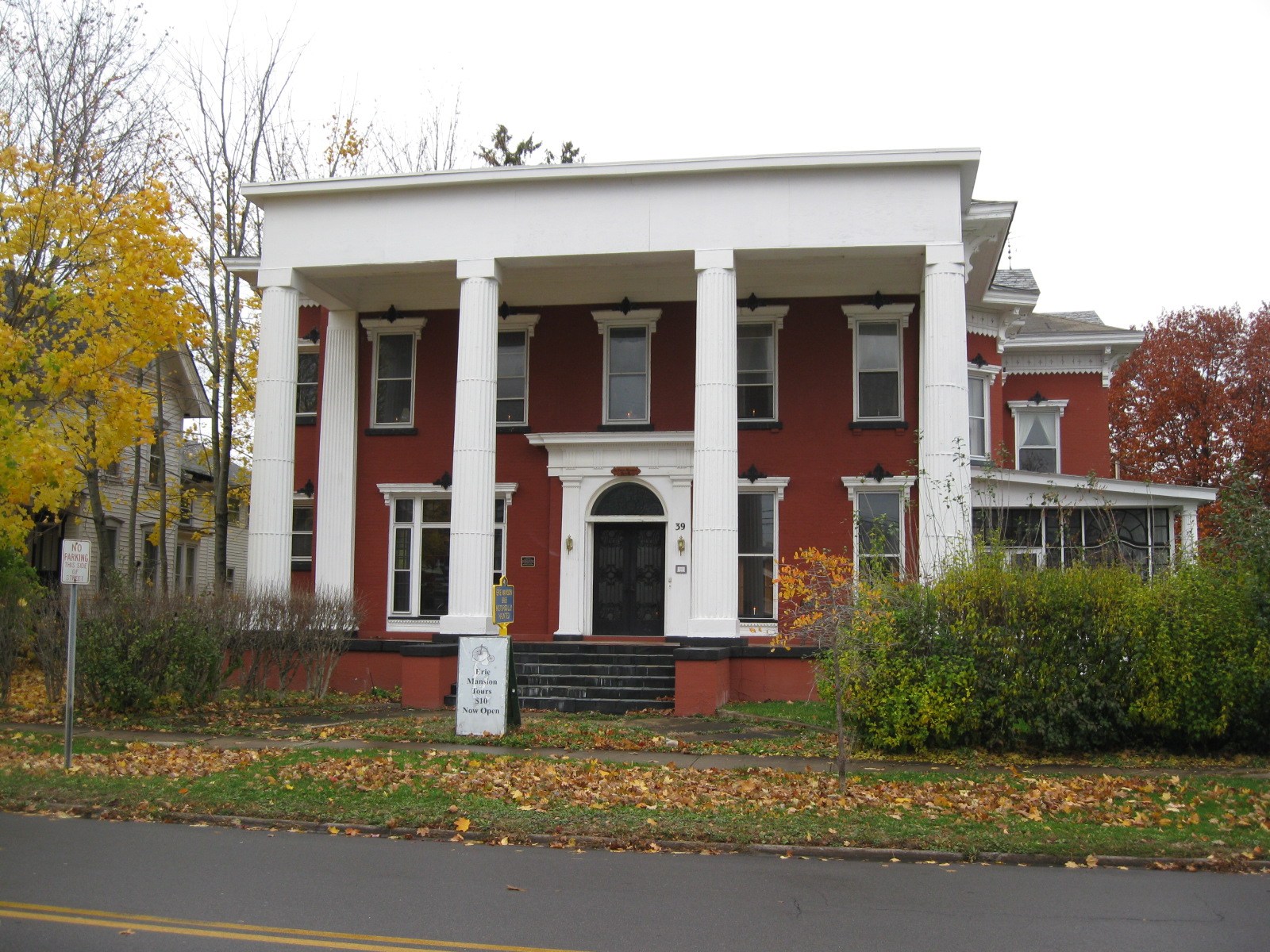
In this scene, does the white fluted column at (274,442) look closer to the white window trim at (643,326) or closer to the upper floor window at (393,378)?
the upper floor window at (393,378)

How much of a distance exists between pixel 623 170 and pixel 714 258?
215cm

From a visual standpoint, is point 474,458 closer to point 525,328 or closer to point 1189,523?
point 525,328

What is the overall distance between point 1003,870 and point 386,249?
15.5 meters

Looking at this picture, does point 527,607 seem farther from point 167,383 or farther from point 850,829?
point 167,383

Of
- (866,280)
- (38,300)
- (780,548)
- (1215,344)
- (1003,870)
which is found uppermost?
(1215,344)

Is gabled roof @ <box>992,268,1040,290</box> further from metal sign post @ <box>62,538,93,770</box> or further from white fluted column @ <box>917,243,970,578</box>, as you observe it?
metal sign post @ <box>62,538,93,770</box>

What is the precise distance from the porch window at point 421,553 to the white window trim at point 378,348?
5.02ft

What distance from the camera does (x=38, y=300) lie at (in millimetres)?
17828

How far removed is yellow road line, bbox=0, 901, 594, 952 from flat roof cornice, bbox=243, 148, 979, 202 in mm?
14603

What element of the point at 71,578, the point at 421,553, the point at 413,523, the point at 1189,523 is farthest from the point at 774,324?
the point at 71,578

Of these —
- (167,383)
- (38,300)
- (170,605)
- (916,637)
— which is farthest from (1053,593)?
A: (167,383)

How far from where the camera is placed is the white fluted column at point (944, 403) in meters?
18.2

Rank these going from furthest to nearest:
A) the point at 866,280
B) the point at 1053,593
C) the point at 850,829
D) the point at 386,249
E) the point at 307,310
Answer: the point at 307,310, the point at 866,280, the point at 386,249, the point at 1053,593, the point at 850,829

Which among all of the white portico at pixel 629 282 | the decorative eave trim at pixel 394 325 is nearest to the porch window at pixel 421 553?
the white portico at pixel 629 282
